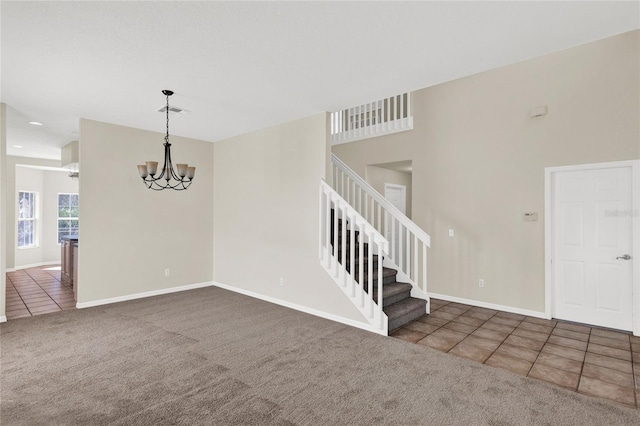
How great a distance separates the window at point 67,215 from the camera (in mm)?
8344

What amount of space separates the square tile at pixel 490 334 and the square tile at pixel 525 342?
66 millimetres

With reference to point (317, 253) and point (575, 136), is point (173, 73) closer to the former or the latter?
point (317, 253)

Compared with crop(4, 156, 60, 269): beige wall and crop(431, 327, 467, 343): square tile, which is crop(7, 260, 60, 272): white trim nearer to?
crop(4, 156, 60, 269): beige wall

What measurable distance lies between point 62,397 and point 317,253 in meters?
2.78

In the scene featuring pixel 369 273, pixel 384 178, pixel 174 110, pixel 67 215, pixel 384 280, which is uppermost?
pixel 174 110

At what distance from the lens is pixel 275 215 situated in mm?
4840

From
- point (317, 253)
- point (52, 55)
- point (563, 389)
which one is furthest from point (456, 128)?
point (52, 55)

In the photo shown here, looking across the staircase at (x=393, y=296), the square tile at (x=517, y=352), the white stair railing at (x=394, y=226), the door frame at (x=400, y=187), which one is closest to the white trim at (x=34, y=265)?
the white stair railing at (x=394, y=226)

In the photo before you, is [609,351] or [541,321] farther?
[541,321]

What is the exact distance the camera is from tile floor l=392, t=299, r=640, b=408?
259cm

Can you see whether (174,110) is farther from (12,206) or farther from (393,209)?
(12,206)

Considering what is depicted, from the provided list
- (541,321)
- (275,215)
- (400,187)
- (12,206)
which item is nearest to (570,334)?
(541,321)

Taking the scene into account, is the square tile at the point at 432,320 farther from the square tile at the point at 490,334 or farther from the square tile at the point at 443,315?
the square tile at the point at 490,334

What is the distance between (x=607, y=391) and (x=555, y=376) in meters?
0.32
